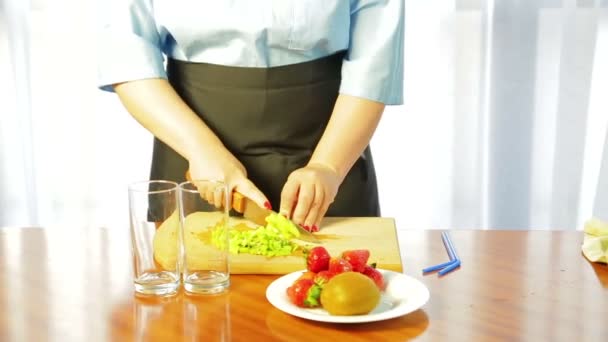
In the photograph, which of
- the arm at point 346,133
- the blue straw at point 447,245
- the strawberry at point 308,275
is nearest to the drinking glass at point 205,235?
the strawberry at point 308,275

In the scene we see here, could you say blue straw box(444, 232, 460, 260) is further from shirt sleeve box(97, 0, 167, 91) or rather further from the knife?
shirt sleeve box(97, 0, 167, 91)

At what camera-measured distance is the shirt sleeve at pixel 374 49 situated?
1.88 metres

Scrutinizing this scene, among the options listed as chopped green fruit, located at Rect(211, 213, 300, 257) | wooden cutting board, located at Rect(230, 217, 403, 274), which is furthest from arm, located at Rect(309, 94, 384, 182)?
chopped green fruit, located at Rect(211, 213, 300, 257)

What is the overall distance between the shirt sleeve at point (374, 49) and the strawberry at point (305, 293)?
688 mm

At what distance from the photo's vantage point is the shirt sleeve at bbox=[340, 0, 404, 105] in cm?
188

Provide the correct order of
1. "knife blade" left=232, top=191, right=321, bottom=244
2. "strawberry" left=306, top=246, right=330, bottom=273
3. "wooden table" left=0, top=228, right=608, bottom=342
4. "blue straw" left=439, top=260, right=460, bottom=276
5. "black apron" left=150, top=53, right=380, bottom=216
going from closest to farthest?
"wooden table" left=0, top=228, right=608, bottom=342 < "strawberry" left=306, top=246, right=330, bottom=273 < "blue straw" left=439, top=260, right=460, bottom=276 < "knife blade" left=232, top=191, right=321, bottom=244 < "black apron" left=150, top=53, right=380, bottom=216

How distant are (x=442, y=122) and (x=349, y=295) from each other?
7.09 feet

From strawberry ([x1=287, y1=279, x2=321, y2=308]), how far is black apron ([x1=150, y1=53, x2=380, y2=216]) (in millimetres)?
650

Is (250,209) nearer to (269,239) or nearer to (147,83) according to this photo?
Answer: (269,239)

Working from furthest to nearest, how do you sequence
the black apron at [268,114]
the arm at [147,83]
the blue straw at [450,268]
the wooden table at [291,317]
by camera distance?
1. the black apron at [268,114]
2. the arm at [147,83]
3. the blue straw at [450,268]
4. the wooden table at [291,317]

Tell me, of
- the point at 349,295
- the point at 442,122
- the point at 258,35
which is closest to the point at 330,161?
the point at 258,35

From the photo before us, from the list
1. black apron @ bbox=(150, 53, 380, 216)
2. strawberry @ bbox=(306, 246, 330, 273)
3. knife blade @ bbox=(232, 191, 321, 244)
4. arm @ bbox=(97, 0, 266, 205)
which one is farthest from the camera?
black apron @ bbox=(150, 53, 380, 216)

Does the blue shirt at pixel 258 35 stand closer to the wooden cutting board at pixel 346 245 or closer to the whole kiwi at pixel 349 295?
the wooden cutting board at pixel 346 245

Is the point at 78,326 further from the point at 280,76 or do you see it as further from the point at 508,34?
the point at 508,34
